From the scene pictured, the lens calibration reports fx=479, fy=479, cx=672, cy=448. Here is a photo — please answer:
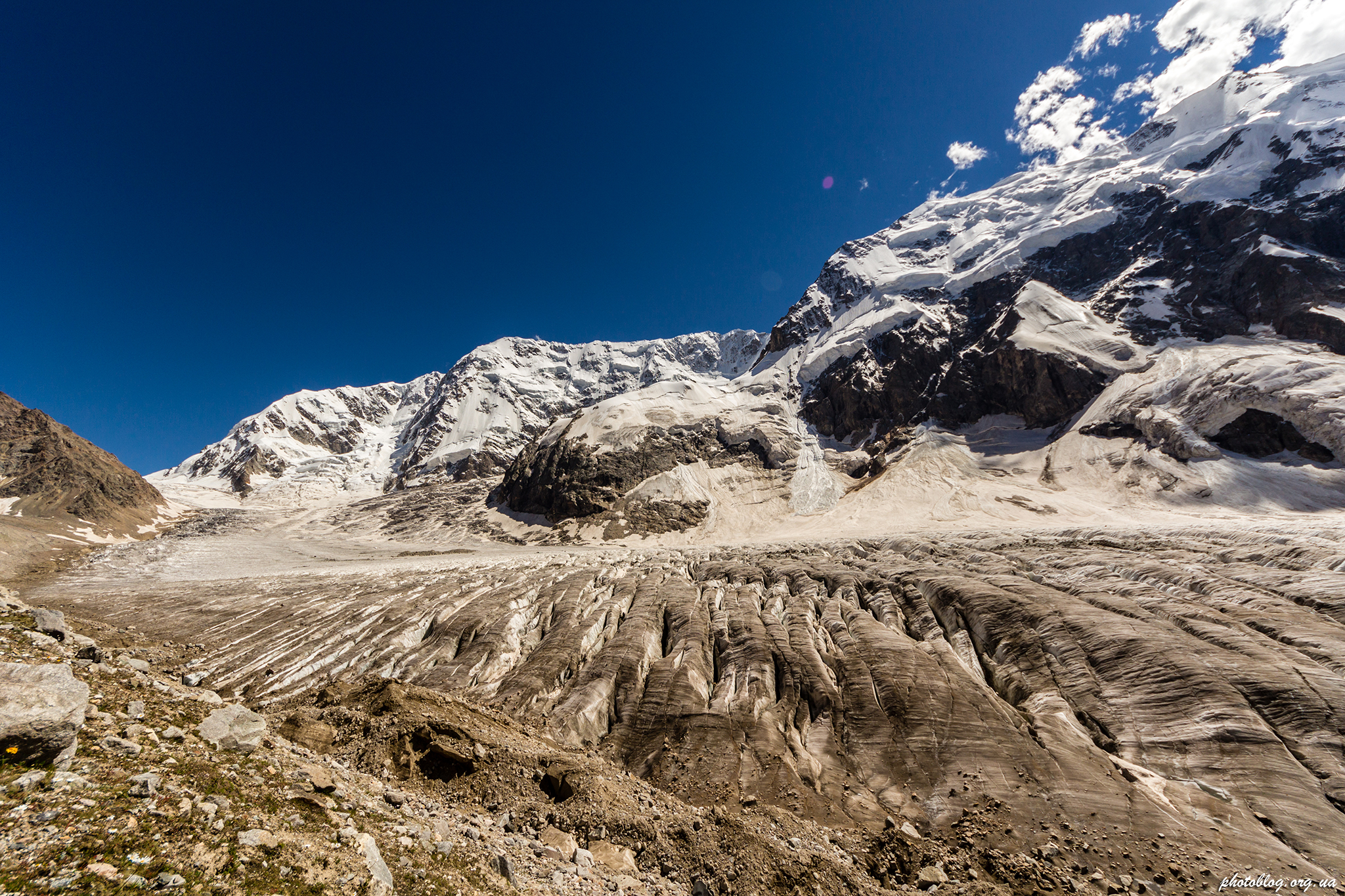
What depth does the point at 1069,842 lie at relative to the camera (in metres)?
14.1

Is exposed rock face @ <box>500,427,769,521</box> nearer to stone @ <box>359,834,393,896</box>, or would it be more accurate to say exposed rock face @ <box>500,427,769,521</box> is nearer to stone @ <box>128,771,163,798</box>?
stone @ <box>359,834,393,896</box>

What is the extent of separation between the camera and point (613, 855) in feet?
41.1

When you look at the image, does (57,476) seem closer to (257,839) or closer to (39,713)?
(39,713)

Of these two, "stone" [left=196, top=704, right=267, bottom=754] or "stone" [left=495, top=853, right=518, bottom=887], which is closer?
"stone" [left=196, top=704, right=267, bottom=754]

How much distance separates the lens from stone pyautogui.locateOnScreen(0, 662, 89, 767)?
613cm

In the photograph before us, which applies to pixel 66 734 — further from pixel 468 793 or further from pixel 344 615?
pixel 344 615

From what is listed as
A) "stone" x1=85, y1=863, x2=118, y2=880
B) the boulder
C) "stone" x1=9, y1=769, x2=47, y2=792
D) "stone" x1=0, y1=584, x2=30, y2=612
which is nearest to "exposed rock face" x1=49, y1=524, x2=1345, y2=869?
the boulder

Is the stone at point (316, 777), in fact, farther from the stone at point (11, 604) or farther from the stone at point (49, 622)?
the stone at point (11, 604)

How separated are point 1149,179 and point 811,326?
4033 inches

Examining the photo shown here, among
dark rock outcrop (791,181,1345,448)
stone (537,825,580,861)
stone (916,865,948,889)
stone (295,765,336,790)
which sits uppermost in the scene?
dark rock outcrop (791,181,1345,448)

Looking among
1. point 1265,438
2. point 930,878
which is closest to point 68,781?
point 930,878

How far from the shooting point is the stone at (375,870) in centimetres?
698

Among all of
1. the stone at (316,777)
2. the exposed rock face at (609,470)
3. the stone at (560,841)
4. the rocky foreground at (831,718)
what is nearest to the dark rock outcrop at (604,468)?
the exposed rock face at (609,470)

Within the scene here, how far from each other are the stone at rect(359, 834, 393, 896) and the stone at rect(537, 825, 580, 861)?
5603 mm
